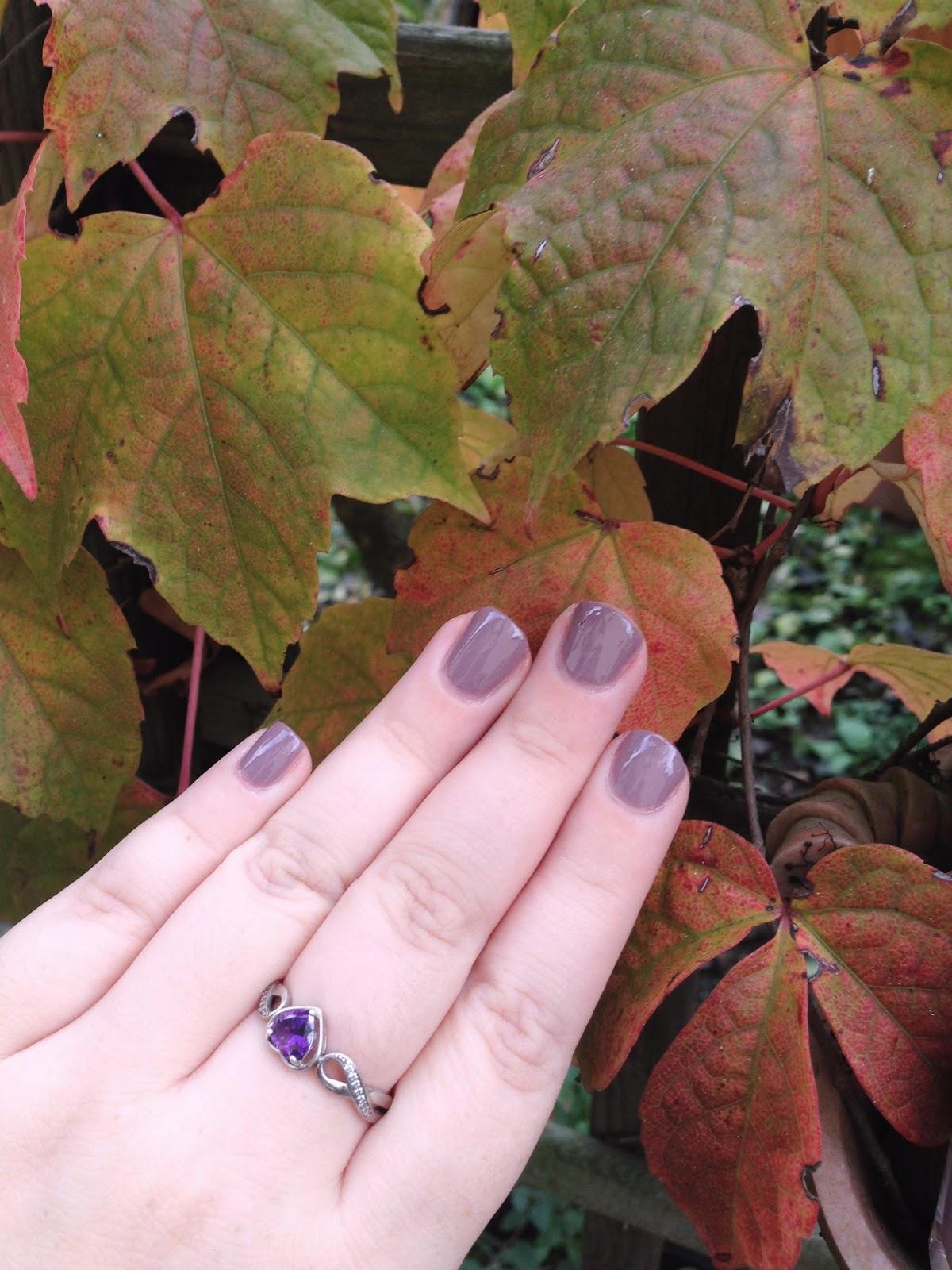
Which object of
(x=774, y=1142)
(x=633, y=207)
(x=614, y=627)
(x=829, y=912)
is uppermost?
(x=633, y=207)

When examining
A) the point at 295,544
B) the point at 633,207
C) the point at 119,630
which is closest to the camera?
the point at 633,207

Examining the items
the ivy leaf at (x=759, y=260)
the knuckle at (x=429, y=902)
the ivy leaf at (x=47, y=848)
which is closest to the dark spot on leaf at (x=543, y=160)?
the ivy leaf at (x=759, y=260)

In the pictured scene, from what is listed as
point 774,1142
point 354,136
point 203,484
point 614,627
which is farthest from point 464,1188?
point 354,136

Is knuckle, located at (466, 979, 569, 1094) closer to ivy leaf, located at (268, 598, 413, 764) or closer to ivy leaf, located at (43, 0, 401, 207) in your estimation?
ivy leaf, located at (268, 598, 413, 764)

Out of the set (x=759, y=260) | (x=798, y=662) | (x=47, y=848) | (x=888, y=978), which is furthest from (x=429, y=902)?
(x=798, y=662)

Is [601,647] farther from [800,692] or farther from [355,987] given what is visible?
[800,692]

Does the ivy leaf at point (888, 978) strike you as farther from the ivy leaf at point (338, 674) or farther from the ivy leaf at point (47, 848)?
the ivy leaf at point (47, 848)

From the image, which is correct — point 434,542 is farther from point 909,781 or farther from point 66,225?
point 66,225
